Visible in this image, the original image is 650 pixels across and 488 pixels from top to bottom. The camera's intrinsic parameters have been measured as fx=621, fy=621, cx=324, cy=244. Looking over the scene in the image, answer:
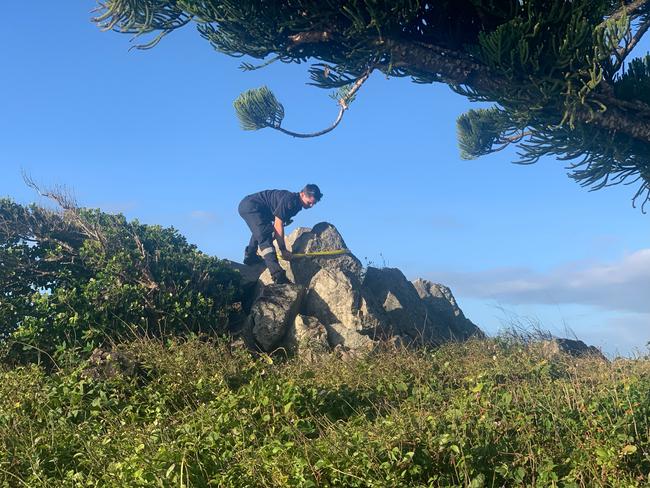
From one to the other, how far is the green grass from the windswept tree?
17.7 feet

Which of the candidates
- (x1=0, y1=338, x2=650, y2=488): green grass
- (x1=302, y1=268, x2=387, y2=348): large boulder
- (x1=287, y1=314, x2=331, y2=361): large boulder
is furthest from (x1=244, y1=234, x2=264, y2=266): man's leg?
(x1=0, y1=338, x2=650, y2=488): green grass

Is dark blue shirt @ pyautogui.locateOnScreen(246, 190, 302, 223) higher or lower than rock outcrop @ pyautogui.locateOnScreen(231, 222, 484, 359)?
higher

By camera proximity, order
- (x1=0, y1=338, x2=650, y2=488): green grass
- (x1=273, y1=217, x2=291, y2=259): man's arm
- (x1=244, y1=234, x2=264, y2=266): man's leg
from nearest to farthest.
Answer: (x1=0, y1=338, x2=650, y2=488): green grass → (x1=273, y1=217, x2=291, y2=259): man's arm → (x1=244, y1=234, x2=264, y2=266): man's leg

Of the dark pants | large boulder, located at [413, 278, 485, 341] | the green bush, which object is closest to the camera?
the green bush

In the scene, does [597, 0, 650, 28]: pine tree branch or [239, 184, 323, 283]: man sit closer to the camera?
[239, 184, 323, 283]: man

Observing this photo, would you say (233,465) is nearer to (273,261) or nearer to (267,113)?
(273,261)

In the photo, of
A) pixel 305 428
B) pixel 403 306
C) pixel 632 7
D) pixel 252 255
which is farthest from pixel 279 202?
pixel 632 7

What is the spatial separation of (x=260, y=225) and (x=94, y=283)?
3.70m

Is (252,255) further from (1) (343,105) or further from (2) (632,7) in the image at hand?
(2) (632,7)

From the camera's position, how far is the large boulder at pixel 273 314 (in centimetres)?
1055

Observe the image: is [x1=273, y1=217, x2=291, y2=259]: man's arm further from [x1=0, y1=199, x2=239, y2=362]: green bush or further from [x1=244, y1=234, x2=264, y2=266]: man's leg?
[x1=0, y1=199, x2=239, y2=362]: green bush

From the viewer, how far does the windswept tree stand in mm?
10570

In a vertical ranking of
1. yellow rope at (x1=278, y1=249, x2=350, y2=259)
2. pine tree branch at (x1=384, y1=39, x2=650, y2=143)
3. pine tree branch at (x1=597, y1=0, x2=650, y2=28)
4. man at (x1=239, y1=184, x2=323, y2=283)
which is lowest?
yellow rope at (x1=278, y1=249, x2=350, y2=259)

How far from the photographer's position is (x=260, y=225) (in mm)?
12523
